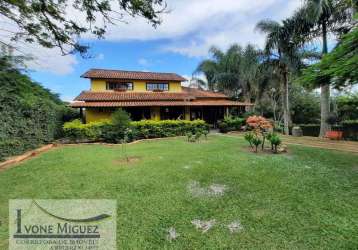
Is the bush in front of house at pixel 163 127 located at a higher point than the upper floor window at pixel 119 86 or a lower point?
lower

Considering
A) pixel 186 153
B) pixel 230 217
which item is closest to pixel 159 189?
pixel 230 217

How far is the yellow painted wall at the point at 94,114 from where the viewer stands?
22.2m

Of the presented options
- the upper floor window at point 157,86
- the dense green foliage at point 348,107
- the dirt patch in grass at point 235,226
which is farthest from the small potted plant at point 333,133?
the upper floor window at point 157,86

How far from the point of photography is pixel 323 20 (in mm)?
16547

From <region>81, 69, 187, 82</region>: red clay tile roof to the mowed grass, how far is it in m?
15.3

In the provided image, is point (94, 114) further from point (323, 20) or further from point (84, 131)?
point (323, 20)

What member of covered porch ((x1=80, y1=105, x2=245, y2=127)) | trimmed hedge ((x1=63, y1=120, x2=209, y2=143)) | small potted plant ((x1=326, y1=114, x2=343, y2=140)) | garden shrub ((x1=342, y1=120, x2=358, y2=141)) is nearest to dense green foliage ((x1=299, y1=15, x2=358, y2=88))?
small potted plant ((x1=326, y1=114, x2=343, y2=140))

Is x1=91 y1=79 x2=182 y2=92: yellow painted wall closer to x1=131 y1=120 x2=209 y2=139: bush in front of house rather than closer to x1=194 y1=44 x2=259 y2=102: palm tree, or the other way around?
x1=194 y1=44 x2=259 y2=102: palm tree

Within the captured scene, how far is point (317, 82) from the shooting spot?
9.22m

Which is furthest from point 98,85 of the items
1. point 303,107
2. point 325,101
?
point 303,107

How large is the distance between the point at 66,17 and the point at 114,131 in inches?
442

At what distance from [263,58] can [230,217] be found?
1973cm

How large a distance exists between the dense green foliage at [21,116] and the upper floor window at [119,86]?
9.41 m

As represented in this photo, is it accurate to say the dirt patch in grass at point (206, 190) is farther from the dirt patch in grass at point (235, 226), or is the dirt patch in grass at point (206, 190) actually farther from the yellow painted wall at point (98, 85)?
the yellow painted wall at point (98, 85)
